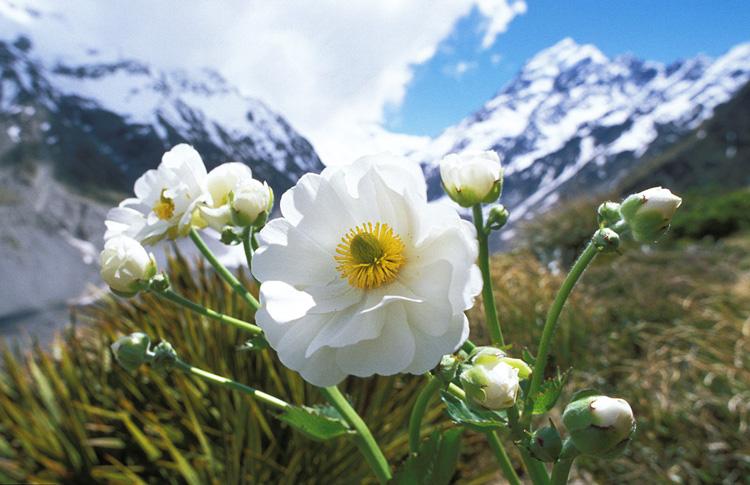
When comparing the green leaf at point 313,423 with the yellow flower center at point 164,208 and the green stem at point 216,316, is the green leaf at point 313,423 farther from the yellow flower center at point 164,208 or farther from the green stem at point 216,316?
the yellow flower center at point 164,208

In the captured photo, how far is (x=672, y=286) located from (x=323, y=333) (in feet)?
17.1

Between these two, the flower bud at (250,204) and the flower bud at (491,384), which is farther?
the flower bud at (250,204)

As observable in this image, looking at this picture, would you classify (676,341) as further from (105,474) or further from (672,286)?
(105,474)

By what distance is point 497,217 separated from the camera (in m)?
0.91

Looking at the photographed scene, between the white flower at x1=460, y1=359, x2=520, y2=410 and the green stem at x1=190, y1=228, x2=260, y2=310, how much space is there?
37 centimetres

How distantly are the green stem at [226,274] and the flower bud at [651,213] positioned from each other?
0.60 meters

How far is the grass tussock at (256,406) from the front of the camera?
2.18 m

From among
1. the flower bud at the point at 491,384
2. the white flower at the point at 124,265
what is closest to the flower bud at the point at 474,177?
the flower bud at the point at 491,384

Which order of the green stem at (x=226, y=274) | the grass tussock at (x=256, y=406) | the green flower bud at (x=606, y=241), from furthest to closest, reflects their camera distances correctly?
the grass tussock at (x=256, y=406) → the green stem at (x=226, y=274) → the green flower bud at (x=606, y=241)

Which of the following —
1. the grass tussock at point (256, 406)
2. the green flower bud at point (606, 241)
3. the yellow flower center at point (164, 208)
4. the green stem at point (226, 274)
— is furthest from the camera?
the grass tussock at point (256, 406)

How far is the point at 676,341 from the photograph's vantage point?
4.04 metres

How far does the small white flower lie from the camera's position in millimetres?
700

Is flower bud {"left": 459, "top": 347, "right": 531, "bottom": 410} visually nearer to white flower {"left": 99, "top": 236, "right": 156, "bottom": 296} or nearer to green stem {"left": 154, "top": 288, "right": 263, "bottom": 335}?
green stem {"left": 154, "top": 288, "right": 263, "bottom": 335}

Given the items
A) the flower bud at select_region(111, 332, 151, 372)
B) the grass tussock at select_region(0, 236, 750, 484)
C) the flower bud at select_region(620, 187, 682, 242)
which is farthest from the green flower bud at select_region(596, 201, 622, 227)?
the grass tussock at select_region(0, 236, 750, 484)
